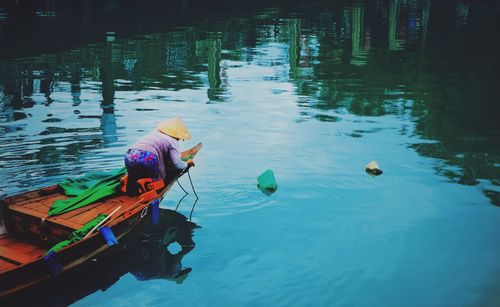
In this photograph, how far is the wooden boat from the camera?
243 inches

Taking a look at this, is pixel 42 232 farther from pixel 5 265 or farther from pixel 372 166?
pixel 372 166

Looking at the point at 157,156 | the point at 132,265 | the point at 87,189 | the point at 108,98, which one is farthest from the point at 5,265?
the point at 108,98

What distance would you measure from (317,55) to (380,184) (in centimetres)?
1519

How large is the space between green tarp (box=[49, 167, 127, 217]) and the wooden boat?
9 centimetres

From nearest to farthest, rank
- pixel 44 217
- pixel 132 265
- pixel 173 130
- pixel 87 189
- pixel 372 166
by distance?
pixel 44 217 < pixel 132 265 < pixel 87 189 < pixel 173 130 < pixel 372 166

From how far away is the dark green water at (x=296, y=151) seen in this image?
287 inches

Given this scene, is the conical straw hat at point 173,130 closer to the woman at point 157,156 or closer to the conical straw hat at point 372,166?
the woman at point 157,156

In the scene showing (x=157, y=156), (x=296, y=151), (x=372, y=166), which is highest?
(x=157, y=156)

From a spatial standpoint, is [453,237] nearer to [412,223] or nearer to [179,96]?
[412,223]

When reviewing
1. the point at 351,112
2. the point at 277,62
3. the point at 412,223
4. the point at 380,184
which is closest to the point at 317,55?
the point at 277,62

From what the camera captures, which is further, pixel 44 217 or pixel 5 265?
pixel 44 217

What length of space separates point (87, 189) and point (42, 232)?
1261 mm

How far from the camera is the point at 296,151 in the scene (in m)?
12.2

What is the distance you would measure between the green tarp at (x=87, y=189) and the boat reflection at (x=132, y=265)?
0.81 m
